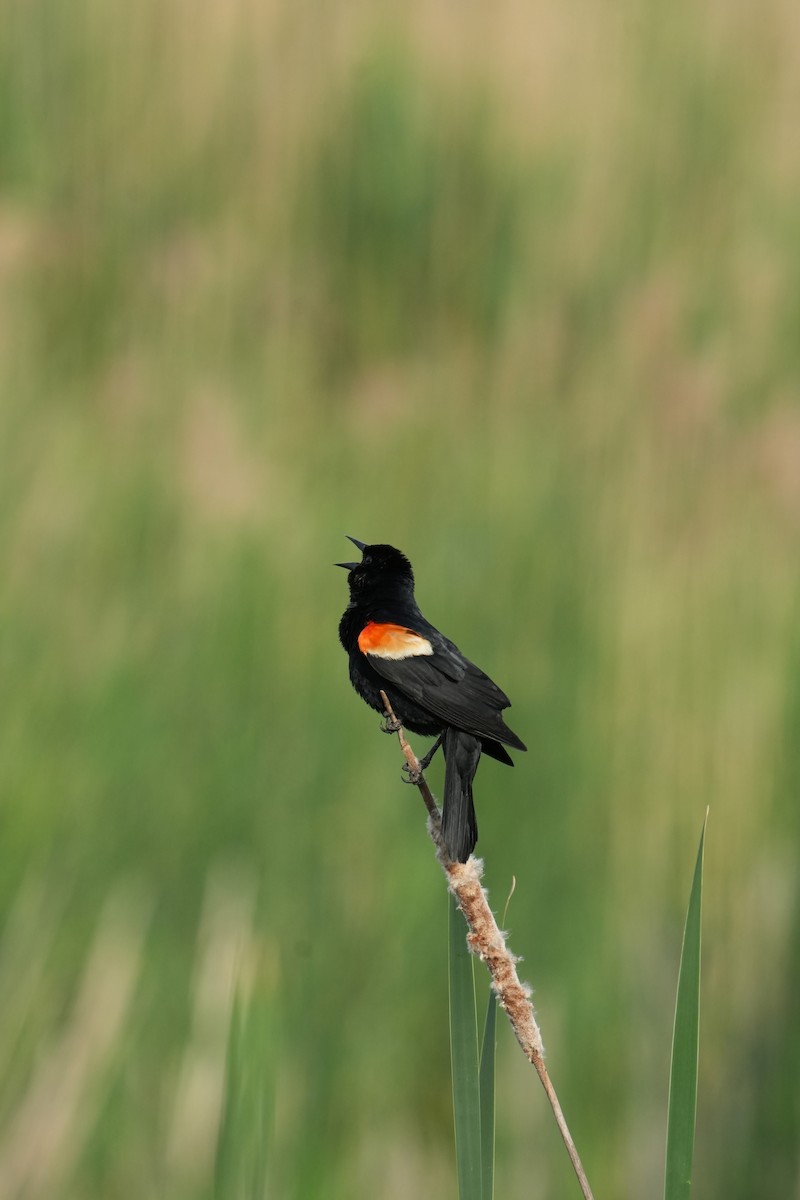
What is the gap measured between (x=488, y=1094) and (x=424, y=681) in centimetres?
14

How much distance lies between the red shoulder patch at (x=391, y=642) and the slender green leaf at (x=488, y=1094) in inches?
4.9

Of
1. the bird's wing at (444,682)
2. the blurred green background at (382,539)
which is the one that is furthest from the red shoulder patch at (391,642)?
the blurred green background at (382,539)

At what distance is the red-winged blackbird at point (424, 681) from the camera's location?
416 millimetres

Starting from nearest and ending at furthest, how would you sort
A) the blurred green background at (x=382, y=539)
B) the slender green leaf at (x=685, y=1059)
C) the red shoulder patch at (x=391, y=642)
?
the slender green leaf at (x=685, y=1059) → the red shoulder patch at (x=391, y=642) → the blurred green background at (x=382, y=539)

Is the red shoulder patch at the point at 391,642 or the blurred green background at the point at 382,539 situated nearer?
the red shoulder patch at the point at 391,642

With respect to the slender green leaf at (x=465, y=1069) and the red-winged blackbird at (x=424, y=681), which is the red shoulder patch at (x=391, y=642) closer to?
the red-winged blackbird at (x=424, y=681)

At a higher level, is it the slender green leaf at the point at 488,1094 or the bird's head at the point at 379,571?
the bird's head at the point at 379,571

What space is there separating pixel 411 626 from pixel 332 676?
1.12 meters

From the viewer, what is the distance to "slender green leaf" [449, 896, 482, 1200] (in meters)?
0.37

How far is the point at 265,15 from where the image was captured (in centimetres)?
234

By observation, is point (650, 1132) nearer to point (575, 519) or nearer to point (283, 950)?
point (283, 950)

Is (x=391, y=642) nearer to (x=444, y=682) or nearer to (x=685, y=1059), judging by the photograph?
(x=444, y=682)

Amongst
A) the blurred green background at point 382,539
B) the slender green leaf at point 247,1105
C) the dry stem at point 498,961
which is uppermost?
the blurred green background at point 382,539

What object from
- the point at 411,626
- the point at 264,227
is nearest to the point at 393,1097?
the point at 411,626
